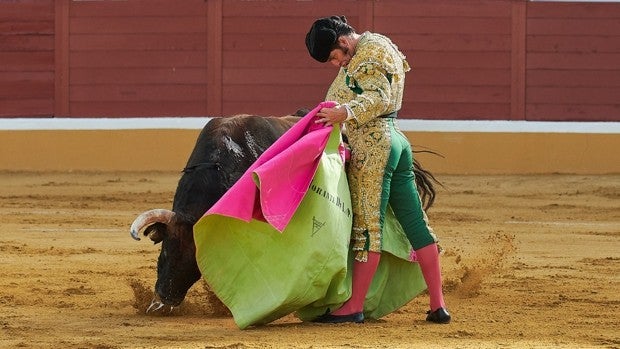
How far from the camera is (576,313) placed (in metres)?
4.74

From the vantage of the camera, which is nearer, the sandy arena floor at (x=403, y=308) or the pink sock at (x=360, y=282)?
the sandy arena floor at (x=403, y=308)

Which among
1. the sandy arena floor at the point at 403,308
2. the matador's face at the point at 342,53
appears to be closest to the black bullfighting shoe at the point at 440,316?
the sandy arena floor at the point at 403,308

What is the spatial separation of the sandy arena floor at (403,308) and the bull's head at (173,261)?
0.23 ft

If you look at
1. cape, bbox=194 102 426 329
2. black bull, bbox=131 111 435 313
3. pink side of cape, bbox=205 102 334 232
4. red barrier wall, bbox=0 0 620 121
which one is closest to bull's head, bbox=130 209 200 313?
black bull, bbox=131 111 435 313

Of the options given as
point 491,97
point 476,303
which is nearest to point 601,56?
point 491,97

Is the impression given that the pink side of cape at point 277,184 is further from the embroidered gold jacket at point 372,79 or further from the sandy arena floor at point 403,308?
the sandy arena floor at point 403,308

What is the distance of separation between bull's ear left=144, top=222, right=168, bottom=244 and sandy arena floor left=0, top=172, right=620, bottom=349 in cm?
28

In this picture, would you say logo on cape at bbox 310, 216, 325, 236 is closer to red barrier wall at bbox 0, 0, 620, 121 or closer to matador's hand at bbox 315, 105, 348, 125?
matador's hand at bbox 315, 105, 348, 125

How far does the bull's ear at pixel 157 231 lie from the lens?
452 cm

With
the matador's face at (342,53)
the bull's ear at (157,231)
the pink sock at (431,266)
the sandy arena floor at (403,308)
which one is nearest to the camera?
the sandy arena floor at (403,308)

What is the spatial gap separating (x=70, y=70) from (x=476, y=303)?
23.1 feet

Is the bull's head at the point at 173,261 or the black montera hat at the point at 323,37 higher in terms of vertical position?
the black montera hat at the point at 323,37

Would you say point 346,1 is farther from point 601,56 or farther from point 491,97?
point 601,56

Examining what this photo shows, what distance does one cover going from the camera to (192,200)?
4672mm
